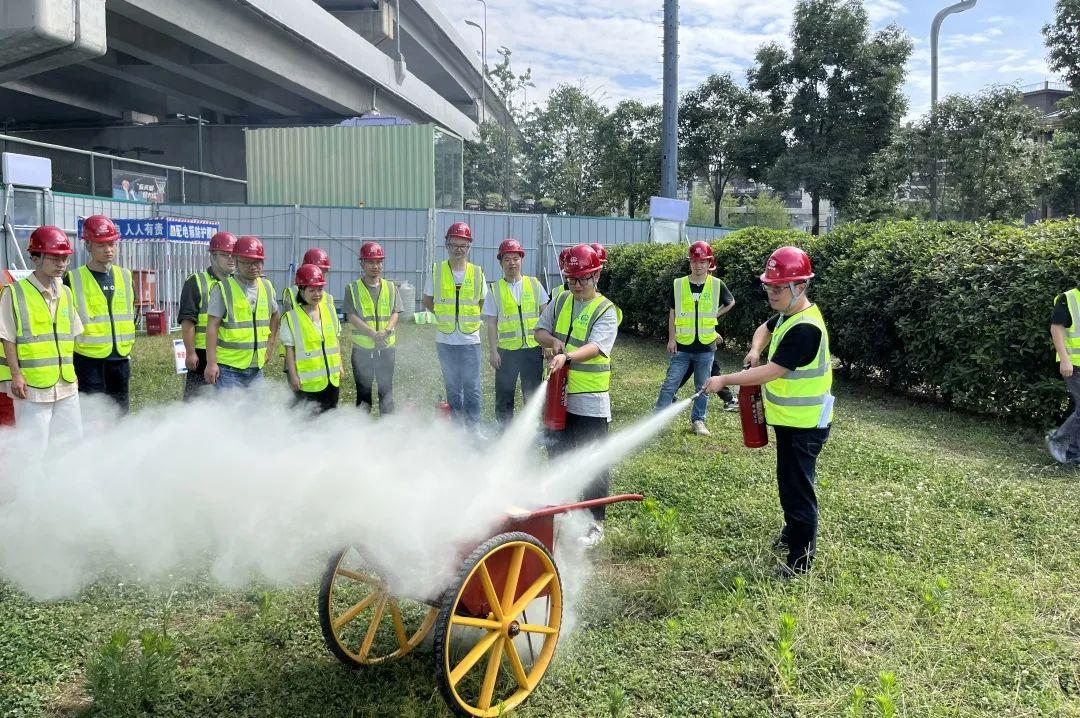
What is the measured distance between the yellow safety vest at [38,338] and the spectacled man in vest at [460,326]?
303 cm

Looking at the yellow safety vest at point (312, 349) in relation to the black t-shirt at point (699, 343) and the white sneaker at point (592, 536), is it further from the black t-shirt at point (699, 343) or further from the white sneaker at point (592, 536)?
the black t-shirt at point (699, 343)

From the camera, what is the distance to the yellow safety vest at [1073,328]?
698 centimetres

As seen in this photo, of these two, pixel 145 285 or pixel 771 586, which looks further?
pixel 145 285

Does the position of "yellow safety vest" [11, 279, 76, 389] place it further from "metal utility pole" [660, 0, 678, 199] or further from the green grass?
"metal utility pole" [660, 0, 678, 199]

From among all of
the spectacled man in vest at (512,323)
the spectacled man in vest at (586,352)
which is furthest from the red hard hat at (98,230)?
the spectacled man in vest at (586,352)

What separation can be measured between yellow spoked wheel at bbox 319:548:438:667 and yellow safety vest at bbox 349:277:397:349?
3.17m

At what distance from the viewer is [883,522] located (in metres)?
5.80

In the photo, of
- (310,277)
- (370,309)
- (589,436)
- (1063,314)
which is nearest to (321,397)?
(310,277)

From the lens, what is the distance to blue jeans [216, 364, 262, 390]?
6.36 metres

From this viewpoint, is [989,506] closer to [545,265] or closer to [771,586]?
[771,586]

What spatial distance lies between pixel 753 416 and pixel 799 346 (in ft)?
2.11

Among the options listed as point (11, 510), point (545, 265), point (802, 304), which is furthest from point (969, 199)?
point (11, 510)

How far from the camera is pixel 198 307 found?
657 cm

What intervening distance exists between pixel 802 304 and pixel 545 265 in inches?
770
